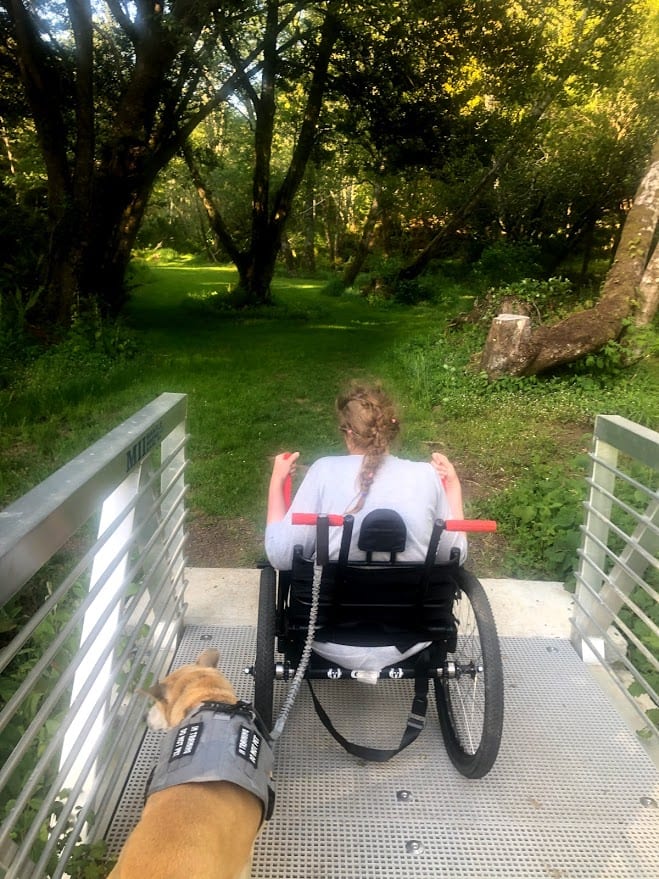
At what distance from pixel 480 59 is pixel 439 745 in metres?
12.6

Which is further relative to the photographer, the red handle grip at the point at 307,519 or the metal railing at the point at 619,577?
the metal railing at the point at 619,577

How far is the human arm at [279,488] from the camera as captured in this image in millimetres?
2293

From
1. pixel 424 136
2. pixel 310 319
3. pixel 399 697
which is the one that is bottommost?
pixel 310 319

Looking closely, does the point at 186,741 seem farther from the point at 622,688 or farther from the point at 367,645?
the point at 622,688

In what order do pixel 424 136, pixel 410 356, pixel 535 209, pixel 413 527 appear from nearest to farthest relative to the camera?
pixel 413 527, pixel 410 356, pixel 424 136, pixel 535 209

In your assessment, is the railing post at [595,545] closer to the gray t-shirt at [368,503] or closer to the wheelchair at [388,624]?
the wheelchair at [388,624]

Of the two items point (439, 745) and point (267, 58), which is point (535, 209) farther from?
point (439, 745)

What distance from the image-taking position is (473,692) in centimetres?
231

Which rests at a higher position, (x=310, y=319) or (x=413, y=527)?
(x=413, y=527)

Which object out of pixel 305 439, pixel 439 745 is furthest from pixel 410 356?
pixel 439 745

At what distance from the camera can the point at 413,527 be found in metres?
2.07

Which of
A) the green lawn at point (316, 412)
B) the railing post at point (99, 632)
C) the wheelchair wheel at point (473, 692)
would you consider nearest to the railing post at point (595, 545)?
the wheelchair wheel at point (473, 692)

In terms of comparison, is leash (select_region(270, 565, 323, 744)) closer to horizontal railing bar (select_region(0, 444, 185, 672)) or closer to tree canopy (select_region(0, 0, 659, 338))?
horizontal railing bar (select_region(0, 444, 185, 672))

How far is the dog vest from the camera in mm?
1540
